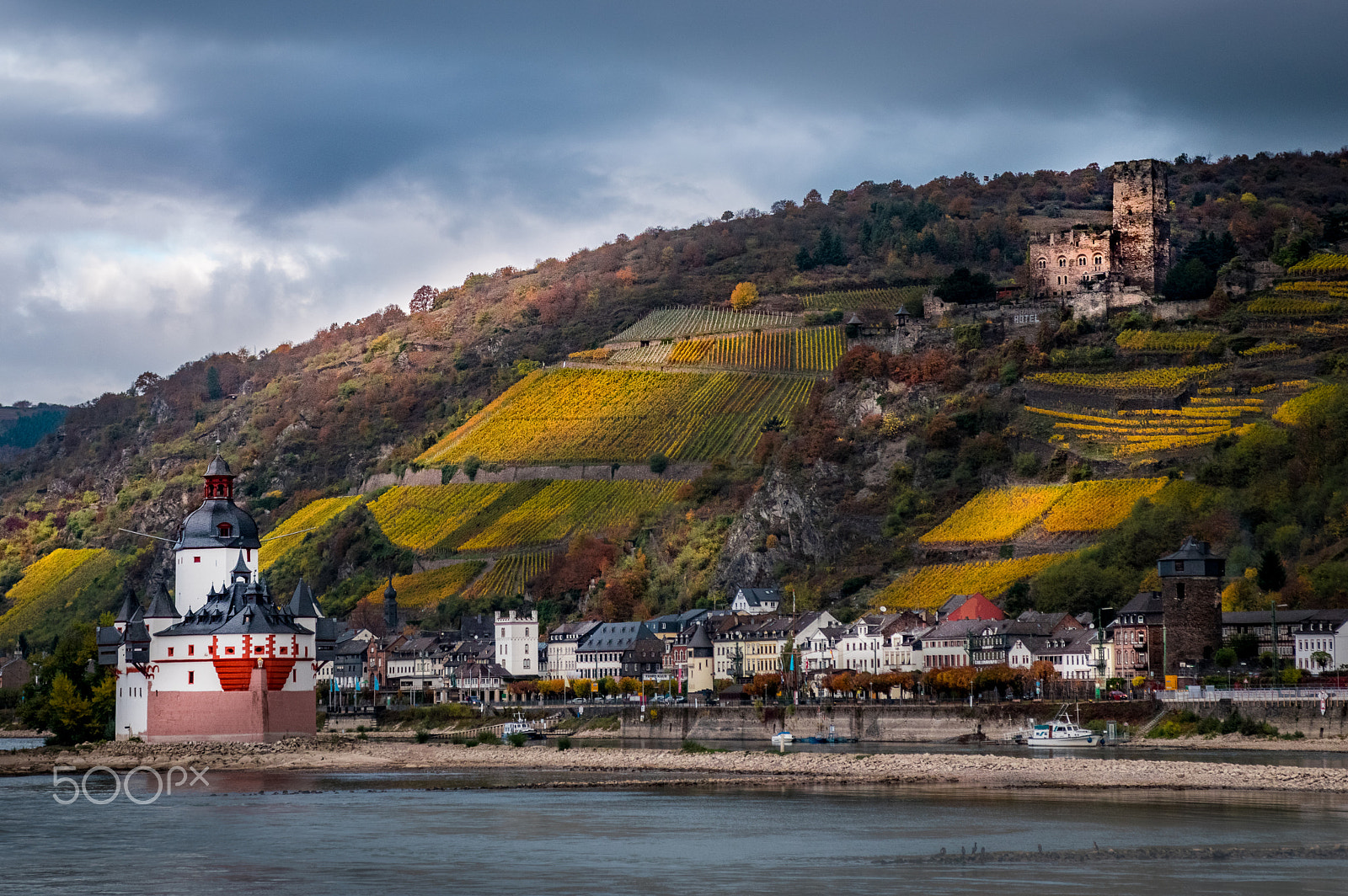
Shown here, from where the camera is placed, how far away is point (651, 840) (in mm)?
45562

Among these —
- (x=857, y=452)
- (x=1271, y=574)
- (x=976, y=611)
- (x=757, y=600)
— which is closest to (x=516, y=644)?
(x=757, y=600)

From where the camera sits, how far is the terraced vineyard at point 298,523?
480 feet

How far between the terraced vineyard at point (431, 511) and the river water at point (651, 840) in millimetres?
69931

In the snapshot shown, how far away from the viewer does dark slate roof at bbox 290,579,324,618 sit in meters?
84.0

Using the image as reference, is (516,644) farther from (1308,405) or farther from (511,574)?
(1308,405)

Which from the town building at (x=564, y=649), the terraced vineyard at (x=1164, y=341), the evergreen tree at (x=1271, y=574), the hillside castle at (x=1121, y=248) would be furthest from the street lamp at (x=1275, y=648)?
the hillside castle at (x=1121, y=248)

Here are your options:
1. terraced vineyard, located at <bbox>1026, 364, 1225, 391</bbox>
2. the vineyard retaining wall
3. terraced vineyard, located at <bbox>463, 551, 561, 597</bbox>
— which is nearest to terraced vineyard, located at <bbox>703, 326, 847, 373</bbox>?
the vineyard retaining wall

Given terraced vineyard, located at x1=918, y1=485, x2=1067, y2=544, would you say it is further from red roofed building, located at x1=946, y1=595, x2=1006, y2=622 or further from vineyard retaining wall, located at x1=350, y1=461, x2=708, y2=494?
vineyard retaining wall, located at x1=350, y1=461, x2=708, y2=494

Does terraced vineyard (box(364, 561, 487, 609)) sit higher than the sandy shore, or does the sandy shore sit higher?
terraced vineyard (box(364, 561, 487, 609))

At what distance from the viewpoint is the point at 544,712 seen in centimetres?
9575

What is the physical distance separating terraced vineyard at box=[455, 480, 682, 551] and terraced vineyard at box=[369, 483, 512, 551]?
365cm

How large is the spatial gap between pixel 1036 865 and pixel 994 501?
66.7m

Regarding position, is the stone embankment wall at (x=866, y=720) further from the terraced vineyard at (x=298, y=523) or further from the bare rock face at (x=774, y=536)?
the terraced vineyard at (x=298, y=523)

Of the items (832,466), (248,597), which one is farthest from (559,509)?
(248,597)
